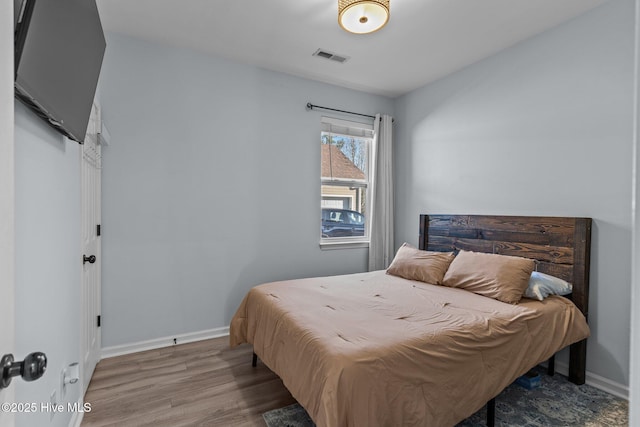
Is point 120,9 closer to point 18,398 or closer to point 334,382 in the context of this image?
point 18,398

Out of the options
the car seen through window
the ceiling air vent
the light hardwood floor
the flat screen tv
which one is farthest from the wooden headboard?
the flat screen tv

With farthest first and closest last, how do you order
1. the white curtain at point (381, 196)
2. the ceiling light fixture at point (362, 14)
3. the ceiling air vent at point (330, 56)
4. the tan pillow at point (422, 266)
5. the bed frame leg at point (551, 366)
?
the white curtain at point (381, 196) → the ceiling air vent at point (330, 56) → the tan pillow at point (422, 266) → the bed frame leg at point (551, 366) → the ceiling light fixture at point (362, 14)

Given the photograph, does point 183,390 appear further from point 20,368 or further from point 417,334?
point 20,368

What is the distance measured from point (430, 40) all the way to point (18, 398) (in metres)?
3.51

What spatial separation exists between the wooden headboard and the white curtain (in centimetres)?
82

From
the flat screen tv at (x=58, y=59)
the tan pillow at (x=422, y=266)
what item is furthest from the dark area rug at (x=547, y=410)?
the flat screen tv at (x=58, y=59)

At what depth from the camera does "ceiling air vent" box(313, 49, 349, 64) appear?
3.10 metres

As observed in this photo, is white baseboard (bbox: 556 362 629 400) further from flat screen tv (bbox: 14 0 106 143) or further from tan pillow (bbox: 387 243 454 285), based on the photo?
flat screen tv (bbox: 14 0 106 143)

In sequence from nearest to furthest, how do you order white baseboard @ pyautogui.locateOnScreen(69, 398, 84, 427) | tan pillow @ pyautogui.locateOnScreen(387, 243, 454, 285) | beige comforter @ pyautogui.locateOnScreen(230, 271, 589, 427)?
beige comforter @ pyautogui.locateOnScreen(230, 271, 589, 427), white baseboard @ pyautogui.locateOnScreen(69, 398, 84, 427), tan pillow @ pyautogui.locateOnScreen(387, 243, 454, 285)

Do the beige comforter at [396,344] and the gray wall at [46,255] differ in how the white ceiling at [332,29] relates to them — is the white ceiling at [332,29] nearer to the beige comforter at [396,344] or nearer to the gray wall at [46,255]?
the gray wall at [46,255]

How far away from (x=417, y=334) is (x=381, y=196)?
8.52ft

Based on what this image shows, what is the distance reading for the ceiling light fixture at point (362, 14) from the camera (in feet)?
6.70

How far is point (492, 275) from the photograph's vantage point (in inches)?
99.0

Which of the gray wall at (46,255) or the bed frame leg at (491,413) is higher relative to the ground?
the gray wall at (46,255)
